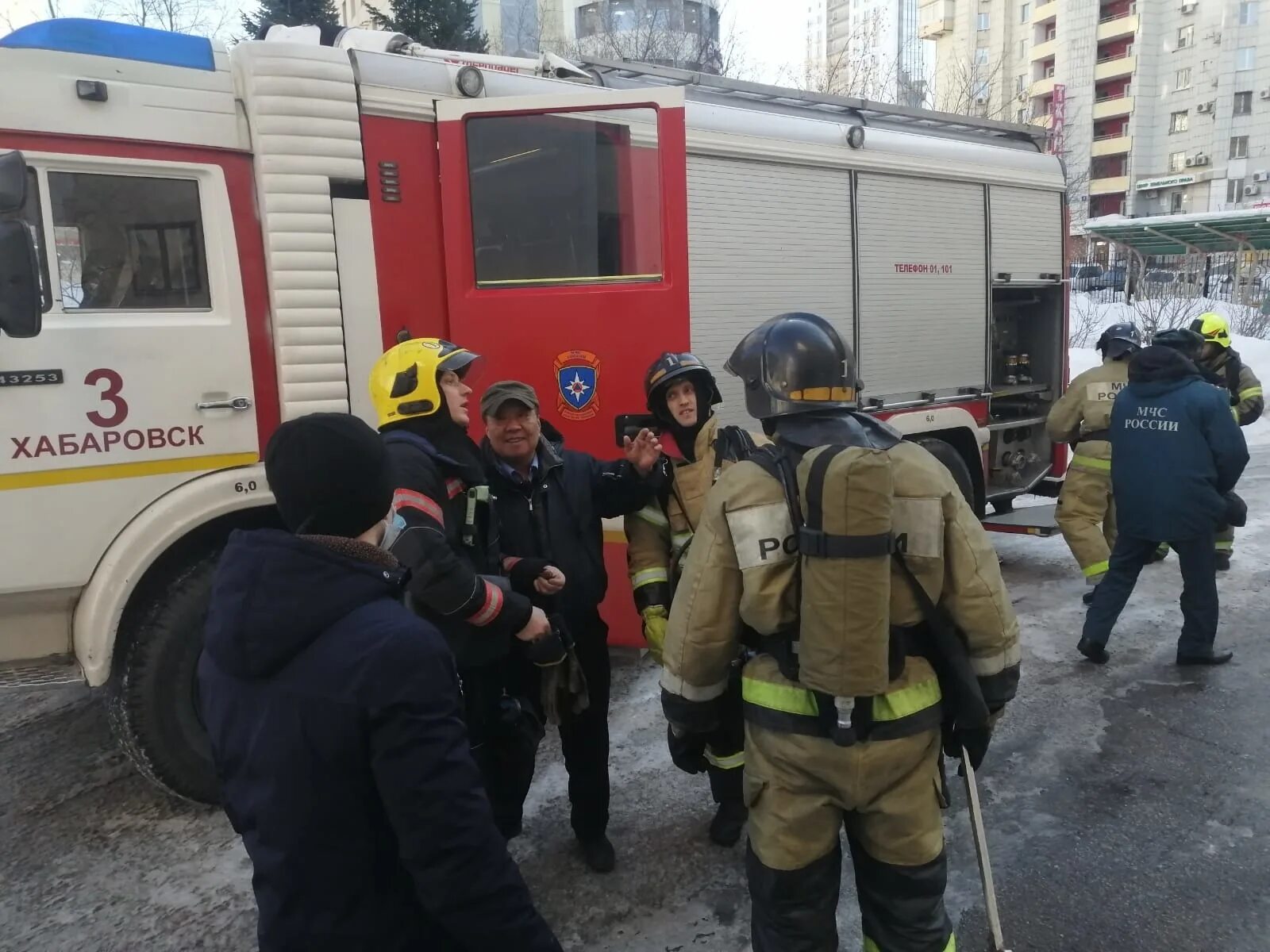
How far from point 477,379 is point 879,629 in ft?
8.02

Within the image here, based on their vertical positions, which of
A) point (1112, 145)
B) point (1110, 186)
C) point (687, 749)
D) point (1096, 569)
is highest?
point (1112, 145)

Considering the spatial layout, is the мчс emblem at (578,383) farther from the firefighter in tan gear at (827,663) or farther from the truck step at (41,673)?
the truck step at (41,673)

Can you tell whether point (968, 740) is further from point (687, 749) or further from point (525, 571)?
point (525, 571)

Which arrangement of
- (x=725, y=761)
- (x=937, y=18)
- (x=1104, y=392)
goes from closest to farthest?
(x=725, y=761) → (x=1104, y=392) → (x=937, y=18)

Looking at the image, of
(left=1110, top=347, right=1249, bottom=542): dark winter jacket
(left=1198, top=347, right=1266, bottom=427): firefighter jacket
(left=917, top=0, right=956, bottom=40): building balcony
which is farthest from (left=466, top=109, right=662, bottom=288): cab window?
(left=917, top=0, right=956, bottom=40): building balcony

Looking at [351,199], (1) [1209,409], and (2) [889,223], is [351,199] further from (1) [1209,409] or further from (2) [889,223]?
(1) [1209,409]

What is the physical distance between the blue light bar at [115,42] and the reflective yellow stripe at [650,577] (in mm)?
2426

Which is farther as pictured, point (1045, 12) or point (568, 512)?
point (1045, 12)

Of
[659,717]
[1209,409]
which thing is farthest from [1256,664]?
[659,717]

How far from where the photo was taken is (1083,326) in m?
20.4

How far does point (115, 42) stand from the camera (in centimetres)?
323

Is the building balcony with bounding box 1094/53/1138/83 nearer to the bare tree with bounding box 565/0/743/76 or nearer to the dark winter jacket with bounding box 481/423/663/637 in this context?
the bare tree with bounding box 565/0/743/76

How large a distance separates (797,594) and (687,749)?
1.91ft

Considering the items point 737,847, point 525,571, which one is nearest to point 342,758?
point 525,571
